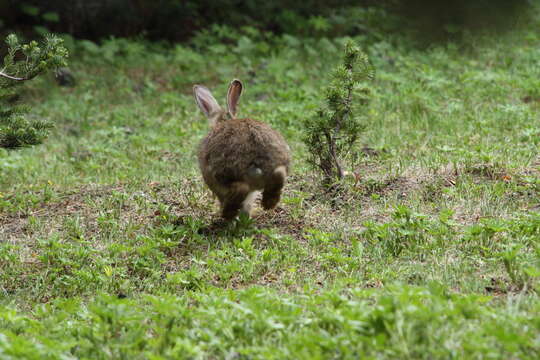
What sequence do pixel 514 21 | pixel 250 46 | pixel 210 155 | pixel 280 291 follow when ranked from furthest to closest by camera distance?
pixel 250 46
pixel 514 21
pixel 210 155
pixel 280 291

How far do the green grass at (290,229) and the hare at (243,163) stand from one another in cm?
32

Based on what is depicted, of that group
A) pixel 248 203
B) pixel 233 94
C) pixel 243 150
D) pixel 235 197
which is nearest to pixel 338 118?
pixel 233 94

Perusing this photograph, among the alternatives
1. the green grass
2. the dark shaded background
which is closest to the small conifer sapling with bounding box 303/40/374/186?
the green grass

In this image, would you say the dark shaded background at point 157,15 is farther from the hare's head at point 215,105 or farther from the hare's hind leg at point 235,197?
the hare's hind leg at point 235,197

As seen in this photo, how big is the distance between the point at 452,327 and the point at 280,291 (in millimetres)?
1514

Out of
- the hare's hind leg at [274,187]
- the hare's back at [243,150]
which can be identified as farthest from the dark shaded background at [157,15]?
the hare's hind leg at [274,187]

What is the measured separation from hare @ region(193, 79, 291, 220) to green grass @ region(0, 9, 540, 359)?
32cm

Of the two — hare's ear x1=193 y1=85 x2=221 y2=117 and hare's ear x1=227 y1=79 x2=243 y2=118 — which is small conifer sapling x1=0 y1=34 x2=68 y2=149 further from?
hare's ear x1=227 y1=79 x2=243 y2=118

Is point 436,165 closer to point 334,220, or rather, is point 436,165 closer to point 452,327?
point 334,220

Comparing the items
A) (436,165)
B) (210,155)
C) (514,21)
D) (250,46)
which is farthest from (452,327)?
(250,46)

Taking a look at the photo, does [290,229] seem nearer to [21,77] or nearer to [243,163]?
[243,163]

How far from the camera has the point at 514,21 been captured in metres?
8.55

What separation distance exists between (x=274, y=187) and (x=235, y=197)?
337 millimetres

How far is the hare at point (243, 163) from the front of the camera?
605 cm
